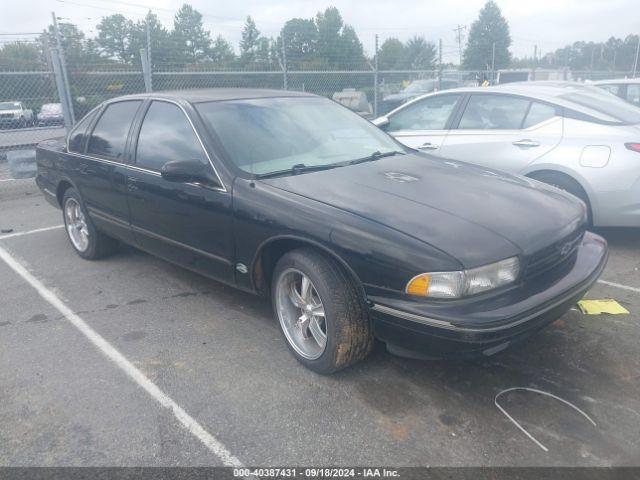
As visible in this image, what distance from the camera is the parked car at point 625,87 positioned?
9.12 metres

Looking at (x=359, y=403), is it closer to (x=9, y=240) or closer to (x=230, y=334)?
(x=230, y=334)

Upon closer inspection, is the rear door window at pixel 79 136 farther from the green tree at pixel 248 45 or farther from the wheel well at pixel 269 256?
the green tree at pixel 248 45

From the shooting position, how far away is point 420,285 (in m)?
2.53

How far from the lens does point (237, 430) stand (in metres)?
2.62

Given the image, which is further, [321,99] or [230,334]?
[321,99]

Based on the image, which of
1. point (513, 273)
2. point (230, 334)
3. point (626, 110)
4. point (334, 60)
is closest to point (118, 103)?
point (230, 334)

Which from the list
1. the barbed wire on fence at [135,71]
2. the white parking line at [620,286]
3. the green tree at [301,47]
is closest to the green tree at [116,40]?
the barbed wire on fence at [135,71]

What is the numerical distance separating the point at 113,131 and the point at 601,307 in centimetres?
408

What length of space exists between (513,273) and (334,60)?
42.0ft

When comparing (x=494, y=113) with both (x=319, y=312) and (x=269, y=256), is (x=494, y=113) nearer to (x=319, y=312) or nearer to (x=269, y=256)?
(x=269, y=256)

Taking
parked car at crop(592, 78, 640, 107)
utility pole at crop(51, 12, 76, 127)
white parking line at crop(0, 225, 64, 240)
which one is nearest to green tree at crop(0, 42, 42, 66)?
utility pole at crop(51, 12, 76, 127)

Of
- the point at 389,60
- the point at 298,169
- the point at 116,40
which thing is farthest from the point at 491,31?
the point at 298,169

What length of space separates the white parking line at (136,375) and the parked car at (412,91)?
10739mm

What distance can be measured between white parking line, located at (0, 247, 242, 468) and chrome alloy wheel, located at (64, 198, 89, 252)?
1.82 ft
